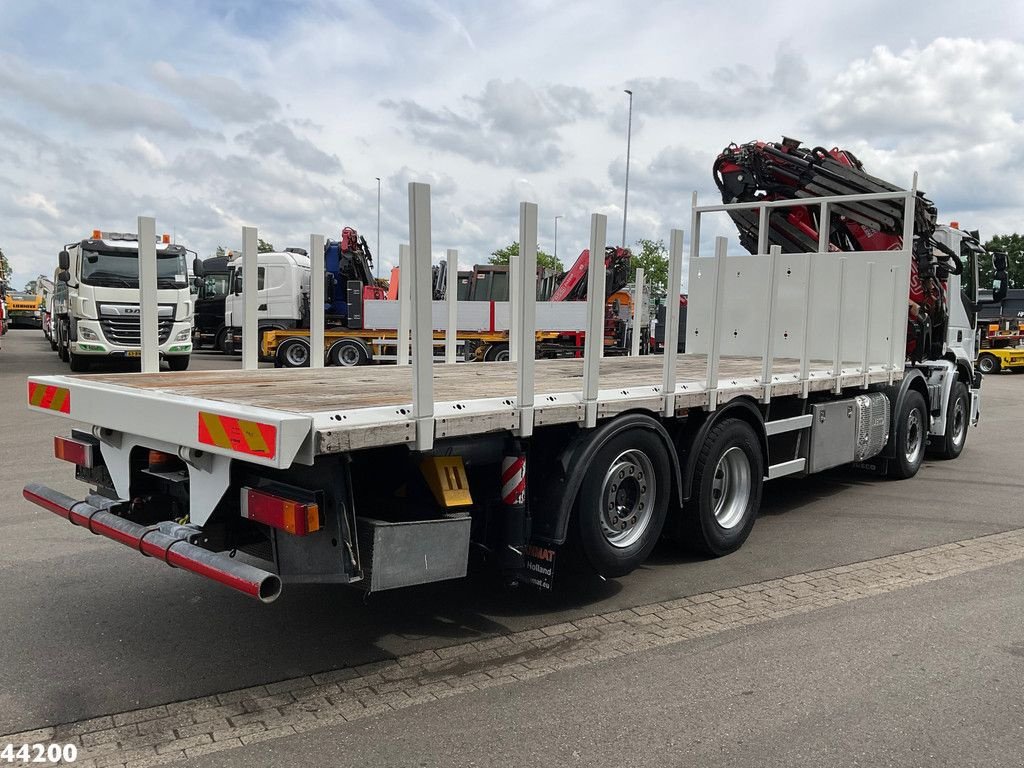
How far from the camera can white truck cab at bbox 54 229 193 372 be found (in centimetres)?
1709

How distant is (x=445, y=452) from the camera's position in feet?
13.0

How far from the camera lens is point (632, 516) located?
5047 millimetres

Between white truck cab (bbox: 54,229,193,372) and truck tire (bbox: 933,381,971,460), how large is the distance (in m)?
13.3

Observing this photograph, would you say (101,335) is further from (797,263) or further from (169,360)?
(797,263)

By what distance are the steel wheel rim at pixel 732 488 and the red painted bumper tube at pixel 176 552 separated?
11.2 feet

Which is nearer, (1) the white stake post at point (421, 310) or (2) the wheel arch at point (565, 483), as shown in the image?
(1) the white stake post at point (421, 310)

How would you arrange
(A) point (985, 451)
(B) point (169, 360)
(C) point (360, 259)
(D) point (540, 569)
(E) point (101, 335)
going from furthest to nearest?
(C) point (360, 259)
(B) point (169, 360)
(E) point (101, 335)
(A) point (985, 451)
(D) point (540, 569)

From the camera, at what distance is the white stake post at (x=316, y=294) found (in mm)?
6074

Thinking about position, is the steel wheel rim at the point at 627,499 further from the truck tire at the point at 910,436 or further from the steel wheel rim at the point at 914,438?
the steel wheel rim at the point at 914,438

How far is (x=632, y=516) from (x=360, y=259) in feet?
62.7

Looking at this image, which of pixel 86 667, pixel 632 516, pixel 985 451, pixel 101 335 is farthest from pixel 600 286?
pixel 101 335

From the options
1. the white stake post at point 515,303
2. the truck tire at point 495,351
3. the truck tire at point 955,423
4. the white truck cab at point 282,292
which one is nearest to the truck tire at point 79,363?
the white truck cab at point 282,292

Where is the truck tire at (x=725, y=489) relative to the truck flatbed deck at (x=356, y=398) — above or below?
below

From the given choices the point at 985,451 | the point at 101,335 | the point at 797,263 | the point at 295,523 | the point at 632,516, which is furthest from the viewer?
the point at 101,335
